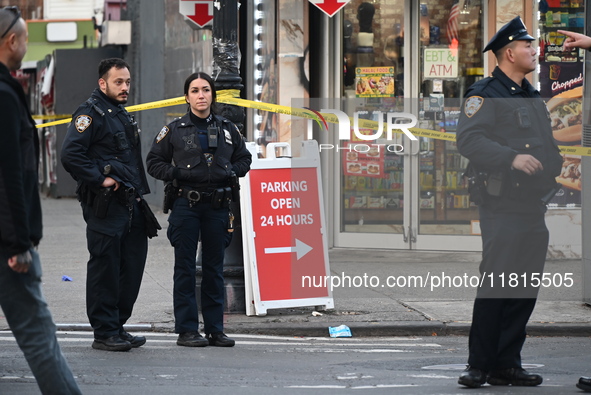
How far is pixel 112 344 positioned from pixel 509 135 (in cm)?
324

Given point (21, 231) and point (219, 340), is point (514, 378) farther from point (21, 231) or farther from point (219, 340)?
point (21, 231)

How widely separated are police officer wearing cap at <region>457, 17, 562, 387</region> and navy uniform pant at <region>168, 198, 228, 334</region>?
2389 millimetres

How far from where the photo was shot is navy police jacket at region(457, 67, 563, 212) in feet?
19.5

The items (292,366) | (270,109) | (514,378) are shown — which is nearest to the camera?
(514,378)

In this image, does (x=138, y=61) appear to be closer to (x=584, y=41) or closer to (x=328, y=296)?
(x=328, y=296)

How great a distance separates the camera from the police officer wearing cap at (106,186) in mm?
7500

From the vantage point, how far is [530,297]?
608 centimetres

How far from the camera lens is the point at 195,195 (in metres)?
7.70

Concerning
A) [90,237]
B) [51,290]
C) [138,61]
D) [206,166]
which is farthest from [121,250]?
[138,61]

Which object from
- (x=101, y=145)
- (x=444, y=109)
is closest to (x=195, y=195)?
(x=101, y=145)

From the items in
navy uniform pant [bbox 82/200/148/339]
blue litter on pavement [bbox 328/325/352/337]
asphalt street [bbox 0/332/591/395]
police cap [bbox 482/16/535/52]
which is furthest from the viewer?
blue litter on pavement [bbox 328/325/352/337]

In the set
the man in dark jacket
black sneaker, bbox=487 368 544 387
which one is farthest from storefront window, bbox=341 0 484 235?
the man in dark jacket

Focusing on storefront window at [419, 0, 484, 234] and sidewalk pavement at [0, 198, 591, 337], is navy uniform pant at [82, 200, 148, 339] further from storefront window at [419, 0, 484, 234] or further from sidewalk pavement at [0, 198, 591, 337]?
storefront window at [419, 0, 484, 234]

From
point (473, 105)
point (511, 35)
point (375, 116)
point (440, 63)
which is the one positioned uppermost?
point (511, 35)
